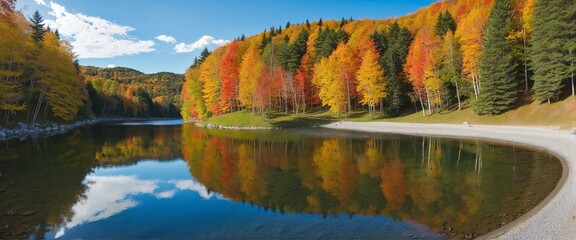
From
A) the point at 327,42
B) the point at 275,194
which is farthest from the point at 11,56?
the point at 327,42

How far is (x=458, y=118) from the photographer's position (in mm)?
47094

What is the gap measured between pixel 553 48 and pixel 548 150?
1845cm

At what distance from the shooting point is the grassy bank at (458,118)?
110 feet

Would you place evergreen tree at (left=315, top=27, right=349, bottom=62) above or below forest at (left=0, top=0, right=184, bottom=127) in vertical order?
above

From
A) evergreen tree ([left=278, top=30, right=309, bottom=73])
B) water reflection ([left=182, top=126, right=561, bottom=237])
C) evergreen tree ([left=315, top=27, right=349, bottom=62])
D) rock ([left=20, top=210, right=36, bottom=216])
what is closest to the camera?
rock ([left=20, top=210, right=36, bottom=216])

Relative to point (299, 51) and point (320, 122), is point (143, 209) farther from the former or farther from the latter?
point (299, 51)

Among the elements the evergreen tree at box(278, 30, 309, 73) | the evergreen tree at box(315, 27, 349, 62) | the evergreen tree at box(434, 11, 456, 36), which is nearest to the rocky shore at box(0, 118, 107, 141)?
the evergreen tree at box(278, 30, 309, 73)

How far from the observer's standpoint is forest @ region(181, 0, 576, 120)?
3741cm

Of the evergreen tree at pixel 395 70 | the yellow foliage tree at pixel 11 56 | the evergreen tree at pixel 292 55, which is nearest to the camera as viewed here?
the yellow foliage tree at pixel 11 56

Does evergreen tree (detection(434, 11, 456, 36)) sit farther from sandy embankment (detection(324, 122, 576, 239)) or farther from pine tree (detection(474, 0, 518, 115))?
sandy embankment (detection(324, 122, 576, 239))

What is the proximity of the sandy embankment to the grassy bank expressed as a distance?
8.58 feet

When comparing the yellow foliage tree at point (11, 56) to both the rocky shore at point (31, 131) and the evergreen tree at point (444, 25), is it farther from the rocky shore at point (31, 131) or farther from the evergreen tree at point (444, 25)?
the evergreen tree at point (444, 25)

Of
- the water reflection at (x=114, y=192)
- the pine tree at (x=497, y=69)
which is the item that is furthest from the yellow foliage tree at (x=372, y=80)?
the water reflection at (x=114, y=192)

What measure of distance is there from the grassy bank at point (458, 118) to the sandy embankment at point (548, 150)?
2.62 meters
